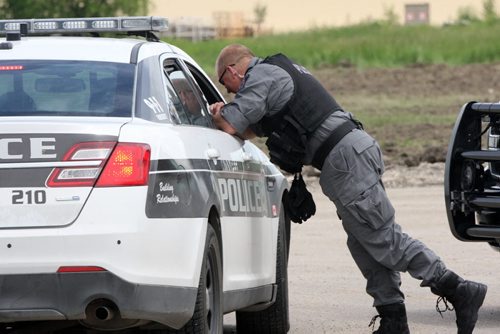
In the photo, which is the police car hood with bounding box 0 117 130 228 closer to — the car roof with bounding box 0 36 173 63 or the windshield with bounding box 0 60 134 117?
the windshield with bounding box 0 60 134 117

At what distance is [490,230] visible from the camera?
346 inches

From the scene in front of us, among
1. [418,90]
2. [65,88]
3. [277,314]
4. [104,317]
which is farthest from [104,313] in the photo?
[418,90]

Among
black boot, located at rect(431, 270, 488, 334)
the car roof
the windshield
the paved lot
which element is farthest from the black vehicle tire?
the windshield

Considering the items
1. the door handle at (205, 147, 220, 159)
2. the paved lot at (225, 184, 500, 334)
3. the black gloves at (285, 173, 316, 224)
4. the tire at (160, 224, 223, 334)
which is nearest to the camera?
the tire at (160, 224, 223, 334)

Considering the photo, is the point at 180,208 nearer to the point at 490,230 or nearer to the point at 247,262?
the point at 247,262

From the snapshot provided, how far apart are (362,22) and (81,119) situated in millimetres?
50222

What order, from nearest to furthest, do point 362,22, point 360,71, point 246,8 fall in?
point 360,71, point 362,22, point 246,8

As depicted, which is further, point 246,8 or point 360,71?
point 246,8

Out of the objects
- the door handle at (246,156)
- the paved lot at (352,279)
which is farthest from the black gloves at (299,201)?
the paved lot at (352,279)

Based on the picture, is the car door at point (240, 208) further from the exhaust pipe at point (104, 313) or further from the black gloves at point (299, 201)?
the exhaust pipe at point (104, 313)

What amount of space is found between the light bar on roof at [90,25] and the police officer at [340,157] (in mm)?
661

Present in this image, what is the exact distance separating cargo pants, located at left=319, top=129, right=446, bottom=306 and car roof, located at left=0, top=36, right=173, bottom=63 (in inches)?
52.0

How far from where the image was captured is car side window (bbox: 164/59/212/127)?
734 cm

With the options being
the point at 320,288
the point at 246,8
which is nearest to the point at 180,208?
the point at 320,288
